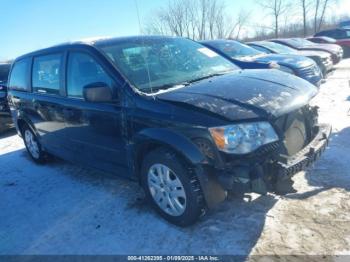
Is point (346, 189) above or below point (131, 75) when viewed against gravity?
below

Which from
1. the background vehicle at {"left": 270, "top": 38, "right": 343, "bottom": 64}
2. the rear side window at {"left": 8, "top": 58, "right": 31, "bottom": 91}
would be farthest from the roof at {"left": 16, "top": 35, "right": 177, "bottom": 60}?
the background vehicle at {"left": 270, "top": 38, "right": 343, "bottom": 64}

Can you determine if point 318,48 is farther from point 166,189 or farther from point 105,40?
point 166,189

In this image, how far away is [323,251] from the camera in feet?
8.81

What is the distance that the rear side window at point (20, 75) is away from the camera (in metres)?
5.37

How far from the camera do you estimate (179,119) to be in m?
2.90

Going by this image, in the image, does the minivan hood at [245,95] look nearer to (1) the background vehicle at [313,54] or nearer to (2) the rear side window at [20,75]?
(2) the rear side window at [20,75]

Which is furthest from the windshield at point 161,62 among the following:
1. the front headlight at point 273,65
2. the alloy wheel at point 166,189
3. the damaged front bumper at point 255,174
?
the front headlight at point 273,65

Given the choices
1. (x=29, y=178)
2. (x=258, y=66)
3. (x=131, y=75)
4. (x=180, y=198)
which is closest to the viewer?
(x=180, y=198)

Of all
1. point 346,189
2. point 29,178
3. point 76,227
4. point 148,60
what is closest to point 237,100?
point 148,60

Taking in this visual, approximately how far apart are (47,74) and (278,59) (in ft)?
18.6

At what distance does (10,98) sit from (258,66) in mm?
5016

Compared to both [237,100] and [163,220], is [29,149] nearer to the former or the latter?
[163,220]

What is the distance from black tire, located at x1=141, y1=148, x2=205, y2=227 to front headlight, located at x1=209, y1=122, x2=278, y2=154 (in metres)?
0.41

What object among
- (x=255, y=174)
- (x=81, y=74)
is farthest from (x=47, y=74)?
(x=255, y=174)
